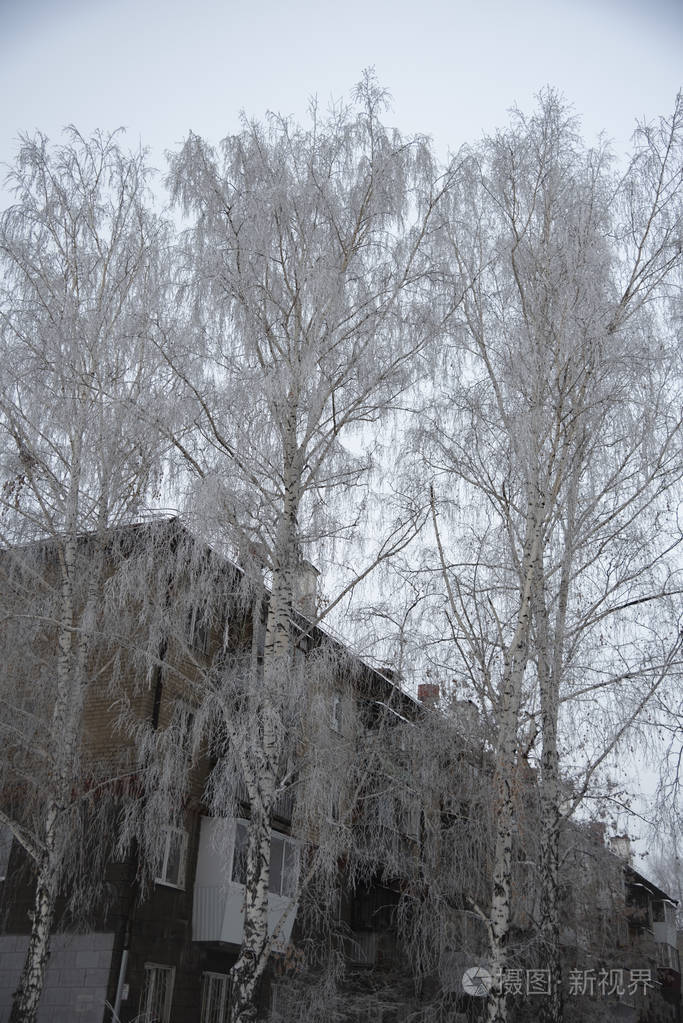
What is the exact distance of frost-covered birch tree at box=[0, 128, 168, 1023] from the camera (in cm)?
1252

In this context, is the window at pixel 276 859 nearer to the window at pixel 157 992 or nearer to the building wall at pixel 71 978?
the window at pixel 157 992

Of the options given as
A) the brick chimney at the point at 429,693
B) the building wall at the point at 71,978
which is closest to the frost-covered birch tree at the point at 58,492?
the building wall at the point at 71,978

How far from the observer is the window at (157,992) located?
15.0 meters

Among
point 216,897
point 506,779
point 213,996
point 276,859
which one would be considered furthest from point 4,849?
point 506,779

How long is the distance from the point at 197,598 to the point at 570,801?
5.92 m

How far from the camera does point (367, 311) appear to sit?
1310cm

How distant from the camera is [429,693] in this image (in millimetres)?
13289

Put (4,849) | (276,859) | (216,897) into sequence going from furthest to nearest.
Result: (276,859) < (216,897) < (4,849)

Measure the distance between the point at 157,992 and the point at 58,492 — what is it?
838cm

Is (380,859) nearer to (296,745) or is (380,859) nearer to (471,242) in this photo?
(296,745)

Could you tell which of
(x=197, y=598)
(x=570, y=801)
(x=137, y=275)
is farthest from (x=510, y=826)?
(x=137, y=275)

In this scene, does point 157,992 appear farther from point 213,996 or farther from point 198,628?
point 198,628

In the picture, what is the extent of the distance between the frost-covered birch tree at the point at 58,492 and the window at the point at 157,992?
5.96 ft
